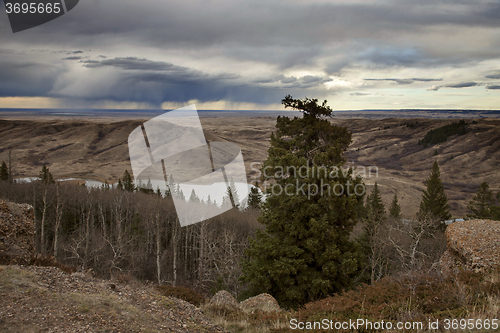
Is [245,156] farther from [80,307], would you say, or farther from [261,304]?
[80,307]

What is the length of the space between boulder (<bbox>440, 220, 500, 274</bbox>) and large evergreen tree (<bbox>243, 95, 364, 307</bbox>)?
4167mm

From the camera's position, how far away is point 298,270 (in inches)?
590

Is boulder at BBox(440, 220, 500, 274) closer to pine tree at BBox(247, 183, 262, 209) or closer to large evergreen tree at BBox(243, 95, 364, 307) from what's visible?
large evergreen tree at BBox(243, 95, 364, 307)

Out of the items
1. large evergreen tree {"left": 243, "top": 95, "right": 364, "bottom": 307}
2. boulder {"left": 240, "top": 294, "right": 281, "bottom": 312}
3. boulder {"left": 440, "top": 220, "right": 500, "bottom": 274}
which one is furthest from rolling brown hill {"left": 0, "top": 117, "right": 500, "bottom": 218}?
boulder {"left": 440, "top": 220, "right": 500, "bottom": 274}

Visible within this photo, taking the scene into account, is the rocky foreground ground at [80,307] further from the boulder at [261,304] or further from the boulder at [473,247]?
the boulder at [473,247]

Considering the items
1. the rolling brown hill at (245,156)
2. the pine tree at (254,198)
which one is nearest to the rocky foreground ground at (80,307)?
the pine tree at (254,198)

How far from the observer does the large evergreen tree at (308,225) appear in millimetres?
14438

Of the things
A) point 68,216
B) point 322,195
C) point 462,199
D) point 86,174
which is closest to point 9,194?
point 68,216

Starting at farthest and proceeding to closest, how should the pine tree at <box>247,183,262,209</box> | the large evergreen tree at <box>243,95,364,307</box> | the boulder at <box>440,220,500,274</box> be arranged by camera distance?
the pine tree at <box>247,183,262,209</box>
the large evergreen tree at <box>243,95,364,307</box>
the boulder at <box>440,220,500,274</box>

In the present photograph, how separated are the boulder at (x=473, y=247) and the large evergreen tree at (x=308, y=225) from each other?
13.7 ft

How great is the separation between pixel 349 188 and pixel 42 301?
537 inches

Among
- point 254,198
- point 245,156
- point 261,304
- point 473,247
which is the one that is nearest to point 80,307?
point 261,304

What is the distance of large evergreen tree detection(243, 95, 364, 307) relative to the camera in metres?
14.4

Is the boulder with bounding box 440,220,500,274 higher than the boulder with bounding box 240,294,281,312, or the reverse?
the boulder with bounding box 440,220,500,274
